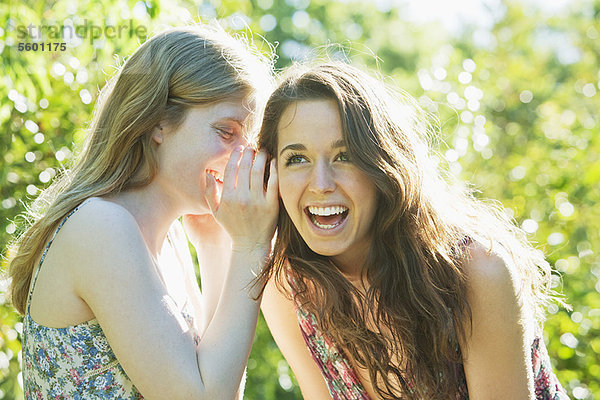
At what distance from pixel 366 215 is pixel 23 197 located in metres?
2.02

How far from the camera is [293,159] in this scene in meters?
2.56

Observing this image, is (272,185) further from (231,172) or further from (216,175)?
(216,175)

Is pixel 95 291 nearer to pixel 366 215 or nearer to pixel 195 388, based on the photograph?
pixel 195 388

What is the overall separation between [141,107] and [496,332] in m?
1.53

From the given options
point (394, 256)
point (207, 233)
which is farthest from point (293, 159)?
point (207, 233)

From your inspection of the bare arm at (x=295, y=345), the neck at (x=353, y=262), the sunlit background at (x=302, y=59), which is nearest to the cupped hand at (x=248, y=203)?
the neck at (x=353, y=262)

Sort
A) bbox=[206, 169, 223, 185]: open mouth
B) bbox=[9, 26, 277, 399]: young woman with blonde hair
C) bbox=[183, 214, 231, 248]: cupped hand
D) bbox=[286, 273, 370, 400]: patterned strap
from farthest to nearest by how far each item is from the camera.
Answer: bbox=[183, 214, 231, 248]: cupped hand < bbox=[286, 273, 370, 400]: patterned strap < bbox=[206, 169, 223, 185]: open mouth < bbox=[9, 26, 277, 399]: young woman with blonde hair

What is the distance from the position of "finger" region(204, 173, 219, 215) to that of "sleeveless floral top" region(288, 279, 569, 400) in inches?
19.0

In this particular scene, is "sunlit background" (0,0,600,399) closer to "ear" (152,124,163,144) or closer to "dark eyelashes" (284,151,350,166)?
"dark eyelashes" (284,151,350,166)

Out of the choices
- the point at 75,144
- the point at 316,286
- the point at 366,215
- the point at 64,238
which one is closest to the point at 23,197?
the point at 75,144

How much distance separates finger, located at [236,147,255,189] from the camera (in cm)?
265

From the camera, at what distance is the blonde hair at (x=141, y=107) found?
257 cm

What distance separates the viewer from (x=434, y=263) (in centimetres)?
255

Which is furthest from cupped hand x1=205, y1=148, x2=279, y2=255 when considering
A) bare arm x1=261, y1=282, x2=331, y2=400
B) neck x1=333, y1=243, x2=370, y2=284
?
bare arm x1=261, y1=282, x2=331, y2=400
